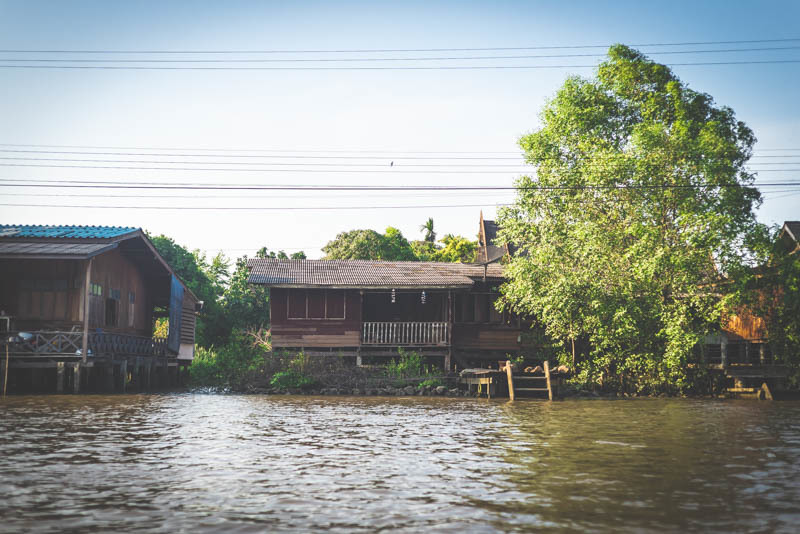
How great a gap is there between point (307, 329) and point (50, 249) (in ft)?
38.1

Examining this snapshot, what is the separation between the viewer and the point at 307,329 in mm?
31719

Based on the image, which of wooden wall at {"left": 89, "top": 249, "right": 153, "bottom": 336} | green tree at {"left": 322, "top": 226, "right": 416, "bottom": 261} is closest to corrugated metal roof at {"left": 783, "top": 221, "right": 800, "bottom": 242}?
green tree at {"left": 322, "top": 226, "right": 416, "bottom": 261}

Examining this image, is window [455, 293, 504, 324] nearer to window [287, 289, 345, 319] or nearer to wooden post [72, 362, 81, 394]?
window [287, 289, 345, 319]

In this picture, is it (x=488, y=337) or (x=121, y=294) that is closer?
(x=121, y=294)

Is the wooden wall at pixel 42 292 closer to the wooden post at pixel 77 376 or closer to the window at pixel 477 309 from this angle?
the wooden post at pixel 77 376

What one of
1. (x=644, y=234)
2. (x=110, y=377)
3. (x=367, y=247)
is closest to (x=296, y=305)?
(x=110, y=377)

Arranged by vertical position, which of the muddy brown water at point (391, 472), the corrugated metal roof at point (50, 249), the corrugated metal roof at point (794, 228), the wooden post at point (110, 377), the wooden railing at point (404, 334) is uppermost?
the corrugated metal roof at point (794, 228)

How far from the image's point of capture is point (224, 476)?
32.9ft

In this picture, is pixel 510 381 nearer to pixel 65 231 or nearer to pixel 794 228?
pixel 794 228

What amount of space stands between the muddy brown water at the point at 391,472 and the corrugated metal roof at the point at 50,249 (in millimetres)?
5628

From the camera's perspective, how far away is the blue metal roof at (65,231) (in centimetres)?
Result: 2527

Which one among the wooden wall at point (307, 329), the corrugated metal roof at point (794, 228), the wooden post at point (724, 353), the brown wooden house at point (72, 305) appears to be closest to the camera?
the brown wooden house at point (72, 305)

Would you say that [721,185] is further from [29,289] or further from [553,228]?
[29,289]

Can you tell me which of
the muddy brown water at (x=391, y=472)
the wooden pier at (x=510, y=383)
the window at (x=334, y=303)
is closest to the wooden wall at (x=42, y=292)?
the muddy brown water at (x=391, y=472)
